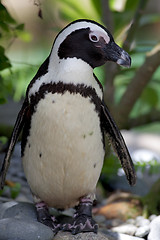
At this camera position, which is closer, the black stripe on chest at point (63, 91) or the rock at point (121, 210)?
the black stripe on chest at point (63, 91)

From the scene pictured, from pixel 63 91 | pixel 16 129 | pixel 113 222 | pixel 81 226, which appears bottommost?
pixel 113 222

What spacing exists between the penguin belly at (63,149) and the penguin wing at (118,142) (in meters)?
0.08

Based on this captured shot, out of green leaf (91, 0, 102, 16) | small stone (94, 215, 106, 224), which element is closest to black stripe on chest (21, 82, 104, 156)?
small stone (94, 215, 106, 224)

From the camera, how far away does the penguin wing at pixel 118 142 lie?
174 centimetres

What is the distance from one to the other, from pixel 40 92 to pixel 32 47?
600 centimetres

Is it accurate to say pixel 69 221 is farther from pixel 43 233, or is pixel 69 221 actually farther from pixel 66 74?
pixel 66 74

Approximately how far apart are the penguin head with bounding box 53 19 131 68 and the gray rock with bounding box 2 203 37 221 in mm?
634

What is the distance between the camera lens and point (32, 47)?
7441 mm

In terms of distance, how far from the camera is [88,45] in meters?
1.55

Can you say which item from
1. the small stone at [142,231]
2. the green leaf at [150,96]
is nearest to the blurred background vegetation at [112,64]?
the green leaf at [150,96]

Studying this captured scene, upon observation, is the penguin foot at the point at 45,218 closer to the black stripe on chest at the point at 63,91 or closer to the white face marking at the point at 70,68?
the black stripe on chest at the point at 63,91

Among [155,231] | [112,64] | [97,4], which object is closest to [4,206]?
[155,231]

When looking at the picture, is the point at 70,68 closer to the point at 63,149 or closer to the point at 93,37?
the point at 93,37

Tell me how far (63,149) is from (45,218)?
304 millimetres
